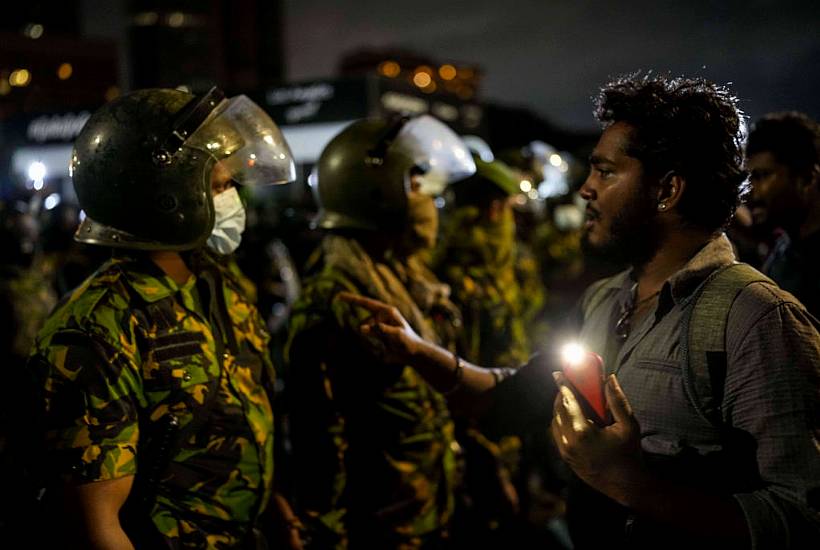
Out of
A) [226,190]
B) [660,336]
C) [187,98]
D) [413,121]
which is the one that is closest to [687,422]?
[660,336]

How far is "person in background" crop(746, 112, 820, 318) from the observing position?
3432 millimetres

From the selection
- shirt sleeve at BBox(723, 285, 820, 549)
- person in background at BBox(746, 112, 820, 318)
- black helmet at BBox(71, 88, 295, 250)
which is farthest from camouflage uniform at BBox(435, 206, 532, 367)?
shirt sleeve at BBox(723, 285, 820, 549)

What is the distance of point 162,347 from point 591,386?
1.31 metres

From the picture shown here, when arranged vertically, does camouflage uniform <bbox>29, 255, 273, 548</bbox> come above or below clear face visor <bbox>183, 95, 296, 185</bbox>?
below

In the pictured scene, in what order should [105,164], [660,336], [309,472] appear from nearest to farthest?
[660,336]
[105,164]
[309,472]

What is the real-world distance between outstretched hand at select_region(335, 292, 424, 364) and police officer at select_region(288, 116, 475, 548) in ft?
1.29

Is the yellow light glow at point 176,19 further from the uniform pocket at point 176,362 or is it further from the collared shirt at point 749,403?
the collared shirt at point 749,403

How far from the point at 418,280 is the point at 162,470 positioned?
1902 millimetres

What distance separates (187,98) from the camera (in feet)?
8.29

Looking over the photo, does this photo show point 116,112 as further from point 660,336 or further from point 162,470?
point 660,336

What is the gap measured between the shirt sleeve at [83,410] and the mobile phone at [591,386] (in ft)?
4.14

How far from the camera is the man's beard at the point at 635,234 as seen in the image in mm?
2152

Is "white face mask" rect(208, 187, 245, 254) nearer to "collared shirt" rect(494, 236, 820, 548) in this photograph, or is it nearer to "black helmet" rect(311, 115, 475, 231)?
"black helmet" rect(311, 115, 475, 231)

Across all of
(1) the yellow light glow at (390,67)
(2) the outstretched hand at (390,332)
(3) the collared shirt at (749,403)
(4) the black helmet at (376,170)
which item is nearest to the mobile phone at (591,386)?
(3) the collared shirt at (749,403)
